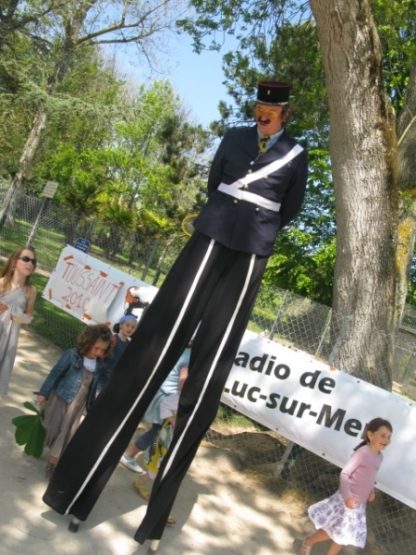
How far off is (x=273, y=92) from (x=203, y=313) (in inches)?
48.1

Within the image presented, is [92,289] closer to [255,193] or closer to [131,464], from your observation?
[131,464]

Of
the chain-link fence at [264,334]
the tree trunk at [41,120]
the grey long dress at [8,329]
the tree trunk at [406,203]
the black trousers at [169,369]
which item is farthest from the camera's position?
the tree trunk at [41,120]

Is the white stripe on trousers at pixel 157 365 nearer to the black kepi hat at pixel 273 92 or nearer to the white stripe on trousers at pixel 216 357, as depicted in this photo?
the white stripe on trousers at pixel 216 357

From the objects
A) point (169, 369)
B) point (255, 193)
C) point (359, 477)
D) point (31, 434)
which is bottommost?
point (31, 434)

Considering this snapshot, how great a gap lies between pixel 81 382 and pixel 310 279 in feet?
32.1

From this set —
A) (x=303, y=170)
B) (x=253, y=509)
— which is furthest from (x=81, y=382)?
(x=303, y=170)

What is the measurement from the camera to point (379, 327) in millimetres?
5664

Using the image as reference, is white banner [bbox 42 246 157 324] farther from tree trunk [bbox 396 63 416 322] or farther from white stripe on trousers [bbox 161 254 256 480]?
white stripe on trousers [bbox 161 254 256 480]

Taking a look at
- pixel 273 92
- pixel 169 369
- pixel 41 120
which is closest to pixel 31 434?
pixel 169 369

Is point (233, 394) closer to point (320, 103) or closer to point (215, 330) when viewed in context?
point (215, 330)

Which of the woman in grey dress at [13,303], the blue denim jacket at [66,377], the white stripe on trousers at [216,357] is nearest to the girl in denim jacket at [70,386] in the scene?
the blue denim jacket at [66,377]

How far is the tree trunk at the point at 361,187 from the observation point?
5.12 metres

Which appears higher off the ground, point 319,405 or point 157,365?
point 157,365

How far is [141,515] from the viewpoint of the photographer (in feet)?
13.6
